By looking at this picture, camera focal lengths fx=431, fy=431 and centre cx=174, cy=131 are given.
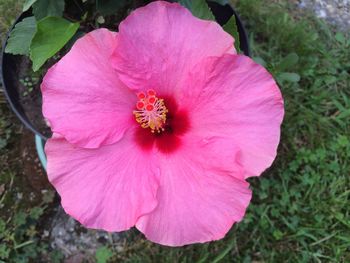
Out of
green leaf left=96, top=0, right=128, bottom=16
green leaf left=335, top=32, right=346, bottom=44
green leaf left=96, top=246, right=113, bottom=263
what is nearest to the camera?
green leaf left=96, top=0, right=128, bottom=16

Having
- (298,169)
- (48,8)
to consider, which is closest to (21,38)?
(48,8)

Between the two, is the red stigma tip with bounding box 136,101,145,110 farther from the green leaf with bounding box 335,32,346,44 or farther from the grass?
the green leaf with bounding box 335,32,346,44

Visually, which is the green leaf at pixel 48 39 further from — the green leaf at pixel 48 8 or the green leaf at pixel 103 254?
the green leaf at pixel 103 254

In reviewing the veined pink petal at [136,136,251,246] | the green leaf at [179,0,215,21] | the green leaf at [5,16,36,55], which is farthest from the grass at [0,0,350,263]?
the veined pink petal at [136,136,251,246]

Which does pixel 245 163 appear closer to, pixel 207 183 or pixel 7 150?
pixel 207 183

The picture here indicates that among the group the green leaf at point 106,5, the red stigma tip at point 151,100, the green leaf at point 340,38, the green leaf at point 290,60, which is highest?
the green leaf at point 106,5

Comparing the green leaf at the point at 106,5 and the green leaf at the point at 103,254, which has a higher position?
the green leaf at the point at 106,5

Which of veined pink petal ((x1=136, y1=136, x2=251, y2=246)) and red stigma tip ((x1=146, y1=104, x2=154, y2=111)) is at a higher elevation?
red stigma tip ((x1=146, y1=104, x2=154, y2=111))

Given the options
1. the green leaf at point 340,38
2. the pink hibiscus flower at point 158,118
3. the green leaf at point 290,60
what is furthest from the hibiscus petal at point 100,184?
the green leaf at point 340,38

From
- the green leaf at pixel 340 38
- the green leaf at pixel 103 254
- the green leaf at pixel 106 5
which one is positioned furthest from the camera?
the green leaf at pixel 340 38
